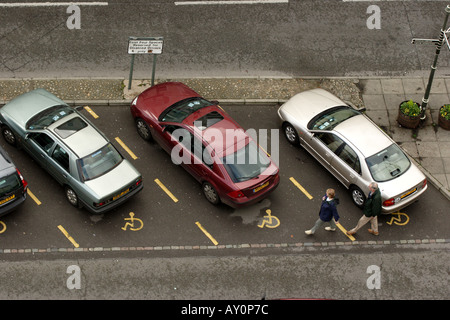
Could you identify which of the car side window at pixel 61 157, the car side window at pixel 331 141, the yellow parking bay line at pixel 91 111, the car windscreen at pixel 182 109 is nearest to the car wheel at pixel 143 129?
the car windscreen at pixel 182 109

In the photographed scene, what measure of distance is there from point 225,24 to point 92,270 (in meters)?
9.53

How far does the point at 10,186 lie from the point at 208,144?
4.95 metres

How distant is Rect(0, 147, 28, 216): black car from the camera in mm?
16328

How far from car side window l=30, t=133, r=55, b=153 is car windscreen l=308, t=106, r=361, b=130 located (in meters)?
6.84

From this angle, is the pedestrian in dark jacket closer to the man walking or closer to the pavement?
the man walking

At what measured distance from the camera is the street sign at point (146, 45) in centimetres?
1923

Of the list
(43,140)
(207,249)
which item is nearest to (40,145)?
(43,140)

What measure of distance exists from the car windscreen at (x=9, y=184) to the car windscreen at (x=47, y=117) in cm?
160

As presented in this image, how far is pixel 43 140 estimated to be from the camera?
17.3 m

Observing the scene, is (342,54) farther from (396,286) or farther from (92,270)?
(92,270)

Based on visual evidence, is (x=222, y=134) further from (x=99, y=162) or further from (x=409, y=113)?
(x=409, y=113)

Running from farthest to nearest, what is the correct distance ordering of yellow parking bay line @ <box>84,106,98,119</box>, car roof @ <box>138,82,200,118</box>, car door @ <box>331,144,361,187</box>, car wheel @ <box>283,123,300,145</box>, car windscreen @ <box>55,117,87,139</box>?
yellow parking bay line @ <box>84,106,98,119</box> < car wheel @ <box>283,123,300,145</box> < car roof @ <box>138,82,200,118</box> < car door @ <box>331,144,361,187</box> < car windscreen @ <box>55,117,87,139</box>

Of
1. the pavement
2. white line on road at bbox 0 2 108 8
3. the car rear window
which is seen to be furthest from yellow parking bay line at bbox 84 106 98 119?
white line on road at bbox 0 2 108 8
